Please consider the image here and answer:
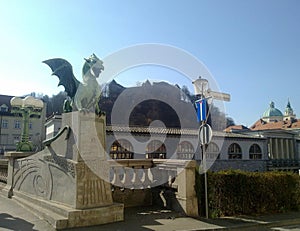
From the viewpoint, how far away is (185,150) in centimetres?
2988

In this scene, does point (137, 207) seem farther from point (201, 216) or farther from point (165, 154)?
point (165, 154)

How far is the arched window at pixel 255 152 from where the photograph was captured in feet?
119

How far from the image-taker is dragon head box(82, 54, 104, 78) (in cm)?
772

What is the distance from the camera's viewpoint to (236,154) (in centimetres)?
3406

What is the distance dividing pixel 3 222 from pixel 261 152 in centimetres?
3562

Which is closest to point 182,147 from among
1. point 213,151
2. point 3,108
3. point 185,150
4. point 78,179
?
point 185,150

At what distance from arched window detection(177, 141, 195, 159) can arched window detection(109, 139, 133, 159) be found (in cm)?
569

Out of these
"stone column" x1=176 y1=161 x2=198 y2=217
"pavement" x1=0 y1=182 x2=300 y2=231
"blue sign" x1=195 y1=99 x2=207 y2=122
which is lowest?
"pavement" x1=0 y1=182 x2=300 y2=231

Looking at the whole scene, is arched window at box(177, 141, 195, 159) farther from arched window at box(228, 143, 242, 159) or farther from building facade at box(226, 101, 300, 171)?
building facade at box(226, 101, 300, 171)

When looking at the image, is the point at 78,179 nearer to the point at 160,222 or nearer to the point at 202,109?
the point at 160,222

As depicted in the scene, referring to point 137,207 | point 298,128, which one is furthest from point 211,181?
point 298,128

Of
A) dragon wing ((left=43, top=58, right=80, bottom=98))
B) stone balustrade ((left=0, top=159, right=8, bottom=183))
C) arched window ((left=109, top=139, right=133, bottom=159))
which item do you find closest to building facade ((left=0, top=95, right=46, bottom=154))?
arched window ((left=109, top=139, right=133, bottom=159))

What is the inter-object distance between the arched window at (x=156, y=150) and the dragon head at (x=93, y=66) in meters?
19.2

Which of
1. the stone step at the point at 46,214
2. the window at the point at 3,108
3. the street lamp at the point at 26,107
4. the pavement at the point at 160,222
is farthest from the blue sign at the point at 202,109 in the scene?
the window at the point at 3,108
